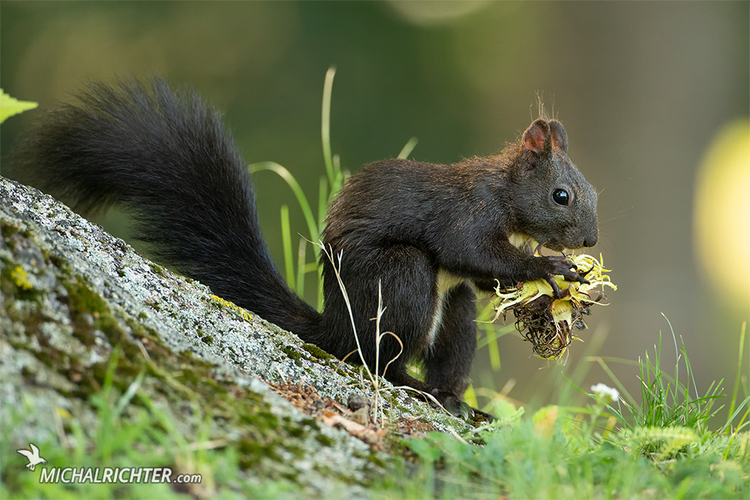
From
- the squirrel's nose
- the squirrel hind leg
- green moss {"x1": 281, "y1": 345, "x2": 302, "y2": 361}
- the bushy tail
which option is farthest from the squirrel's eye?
green moss {"x1": 281, "y1": 345, "x2": 302, "y2": 361}

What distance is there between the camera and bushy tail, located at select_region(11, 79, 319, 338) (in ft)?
6.72

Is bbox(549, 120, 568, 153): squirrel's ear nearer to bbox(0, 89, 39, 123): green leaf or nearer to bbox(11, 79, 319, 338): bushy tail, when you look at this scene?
bbox(11, 79, 319, 338): bushy tail

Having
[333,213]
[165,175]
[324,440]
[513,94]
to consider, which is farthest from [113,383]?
[513,94]

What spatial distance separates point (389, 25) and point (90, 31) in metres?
3.43

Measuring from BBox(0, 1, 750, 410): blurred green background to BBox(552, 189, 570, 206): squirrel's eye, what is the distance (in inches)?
18.8

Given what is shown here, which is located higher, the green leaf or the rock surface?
the green leaf

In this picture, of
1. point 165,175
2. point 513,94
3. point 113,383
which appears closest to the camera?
point 113,383

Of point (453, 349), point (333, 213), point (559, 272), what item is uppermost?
point (333, 213)

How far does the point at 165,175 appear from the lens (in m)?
2.07

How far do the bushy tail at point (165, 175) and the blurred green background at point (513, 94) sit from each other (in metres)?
0.31

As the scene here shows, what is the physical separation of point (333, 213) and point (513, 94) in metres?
4.69

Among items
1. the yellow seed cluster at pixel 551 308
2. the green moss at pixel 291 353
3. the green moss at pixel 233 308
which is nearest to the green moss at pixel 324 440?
the green moss at pixel 291 353

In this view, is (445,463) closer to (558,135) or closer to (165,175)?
(165,175)

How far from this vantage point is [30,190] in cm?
168
